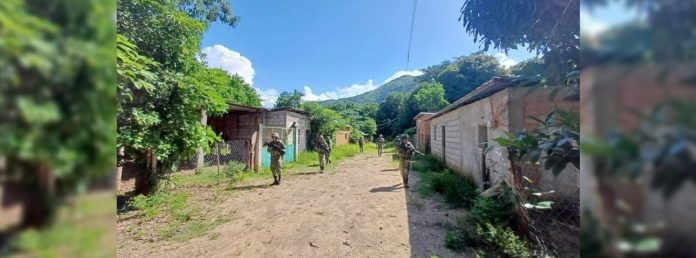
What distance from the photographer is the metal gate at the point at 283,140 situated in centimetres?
989

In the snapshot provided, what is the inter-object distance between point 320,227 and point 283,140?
→ 26.4 ft

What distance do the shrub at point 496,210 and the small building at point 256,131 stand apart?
7.16 metres

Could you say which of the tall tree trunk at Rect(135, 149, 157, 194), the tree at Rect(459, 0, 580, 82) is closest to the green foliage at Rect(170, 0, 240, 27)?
the tall tree trunk at Rect(135, 149, 157, 194)

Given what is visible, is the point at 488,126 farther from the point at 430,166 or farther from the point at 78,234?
the point at 78,234

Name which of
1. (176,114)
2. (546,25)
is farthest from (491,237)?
(176,114)

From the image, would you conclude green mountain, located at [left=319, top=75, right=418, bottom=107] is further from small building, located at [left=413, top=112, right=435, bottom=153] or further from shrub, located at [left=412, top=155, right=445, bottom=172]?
shrub, located at [left=412, top=155, right=445, bottom=172]

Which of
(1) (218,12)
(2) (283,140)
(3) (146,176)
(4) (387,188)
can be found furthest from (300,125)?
(3) (146,176)

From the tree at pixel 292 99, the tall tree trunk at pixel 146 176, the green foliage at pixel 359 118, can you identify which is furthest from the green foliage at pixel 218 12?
the tree at pixel 292 99

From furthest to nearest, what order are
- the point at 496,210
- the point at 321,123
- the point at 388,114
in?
the point at 388,114 < the point at 321,123 < the point at 496,210

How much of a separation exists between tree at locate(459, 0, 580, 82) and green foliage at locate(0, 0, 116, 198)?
1798mm

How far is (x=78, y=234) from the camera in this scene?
0.49 m

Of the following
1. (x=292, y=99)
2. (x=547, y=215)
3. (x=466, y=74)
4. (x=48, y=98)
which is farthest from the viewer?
(x=292, y=99)

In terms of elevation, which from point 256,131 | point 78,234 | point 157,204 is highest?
point 256,131

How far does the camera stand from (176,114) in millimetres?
4867
